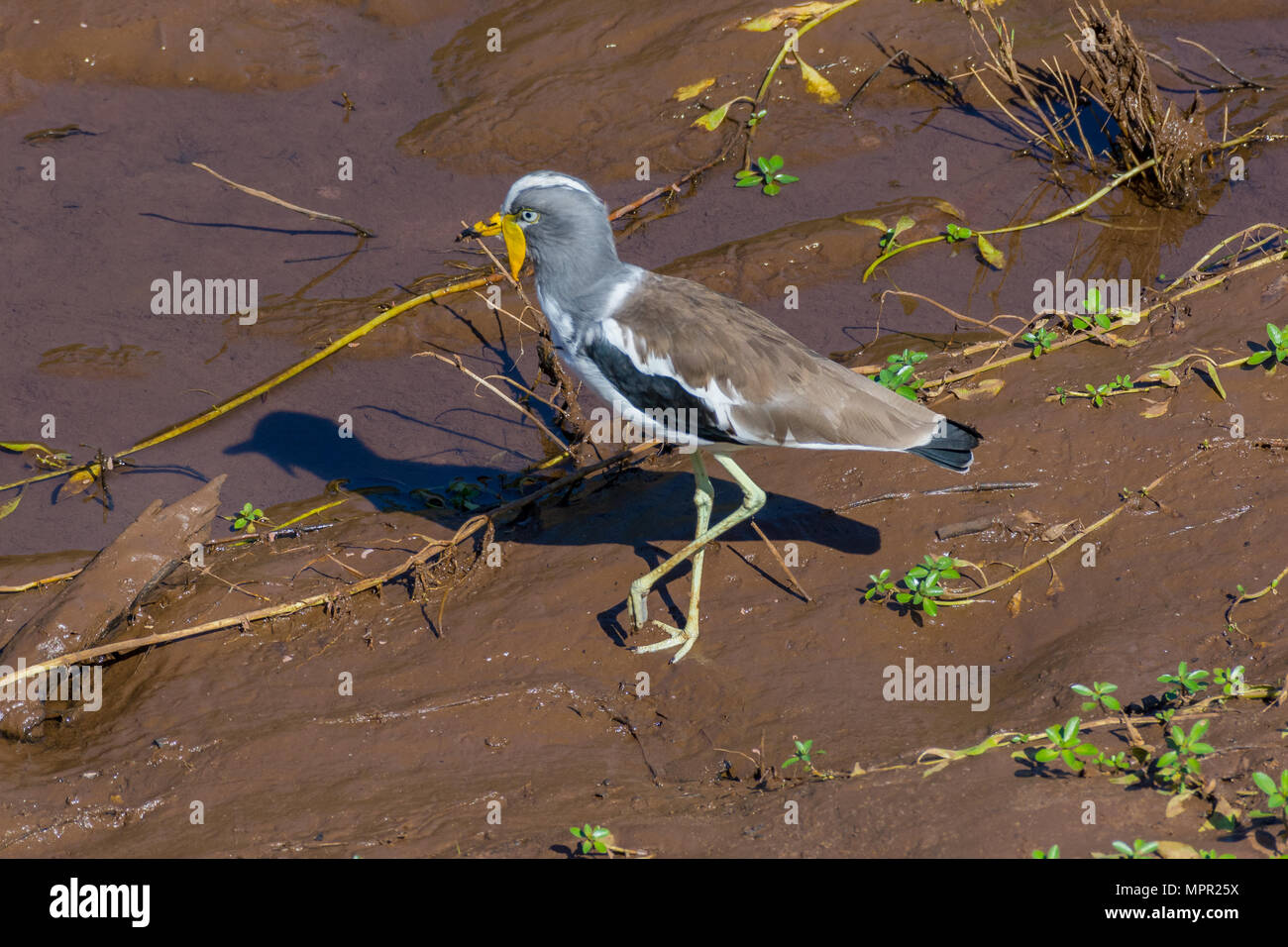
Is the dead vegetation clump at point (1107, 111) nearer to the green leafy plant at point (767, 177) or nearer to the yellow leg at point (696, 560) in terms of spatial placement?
the green leafy plant at point (767, 177)

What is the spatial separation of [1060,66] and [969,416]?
386cm

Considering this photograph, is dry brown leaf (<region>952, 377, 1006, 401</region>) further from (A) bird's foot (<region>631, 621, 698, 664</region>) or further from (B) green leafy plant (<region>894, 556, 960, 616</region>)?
(A) bird's foot (<region>631, 621, 698, 664</region>)

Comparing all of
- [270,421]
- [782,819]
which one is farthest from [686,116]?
[782,819]

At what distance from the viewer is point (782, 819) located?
3.53m

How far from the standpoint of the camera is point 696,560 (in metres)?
4.80

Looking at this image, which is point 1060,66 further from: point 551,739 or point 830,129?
point 551,739

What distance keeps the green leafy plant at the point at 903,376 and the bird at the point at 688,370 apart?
2.89 ft

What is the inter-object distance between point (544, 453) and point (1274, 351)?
3742mm

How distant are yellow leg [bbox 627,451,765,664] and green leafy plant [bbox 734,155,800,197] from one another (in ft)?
11.6

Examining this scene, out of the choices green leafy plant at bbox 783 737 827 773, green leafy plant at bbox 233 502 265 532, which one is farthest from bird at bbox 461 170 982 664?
green leafy plant at bbox 233 502 265 532

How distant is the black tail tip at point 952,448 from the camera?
14.7 feet

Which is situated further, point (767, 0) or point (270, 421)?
point (767, 0)

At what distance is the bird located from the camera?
4562mm

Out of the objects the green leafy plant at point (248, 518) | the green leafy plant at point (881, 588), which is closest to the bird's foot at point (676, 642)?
the green leafy plant at point (881, 588)
